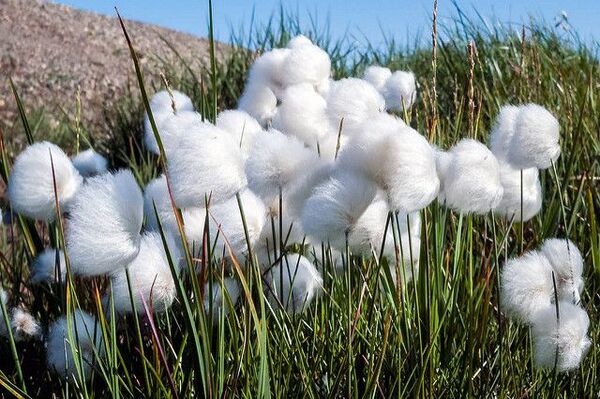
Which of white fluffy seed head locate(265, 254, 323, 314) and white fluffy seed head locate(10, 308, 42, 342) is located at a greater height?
white fluffy seed head locate(265, 254, 323, 314)

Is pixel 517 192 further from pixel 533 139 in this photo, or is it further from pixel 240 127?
pixel 240 127

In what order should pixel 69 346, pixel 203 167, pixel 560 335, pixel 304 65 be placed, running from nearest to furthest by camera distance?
pixel 203 167 → pixel 560 335 → pixel 69 346 → pixel 304 65

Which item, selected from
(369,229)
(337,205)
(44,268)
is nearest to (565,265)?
(369,229)

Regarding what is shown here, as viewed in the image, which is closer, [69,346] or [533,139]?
[533,139]

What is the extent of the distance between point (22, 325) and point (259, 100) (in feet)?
2.44

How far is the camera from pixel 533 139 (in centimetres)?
145

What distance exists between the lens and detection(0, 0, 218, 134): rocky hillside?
8477mm

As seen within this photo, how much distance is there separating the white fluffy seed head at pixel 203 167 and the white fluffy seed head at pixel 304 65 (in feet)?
2.31

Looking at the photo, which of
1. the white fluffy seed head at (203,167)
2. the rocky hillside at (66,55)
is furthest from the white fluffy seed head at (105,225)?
the rocky hillside at (66,55)

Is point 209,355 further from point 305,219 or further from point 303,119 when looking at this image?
point 303,119

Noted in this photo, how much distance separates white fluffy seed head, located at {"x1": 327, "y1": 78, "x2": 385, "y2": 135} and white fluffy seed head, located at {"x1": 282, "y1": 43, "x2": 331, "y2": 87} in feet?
1.06

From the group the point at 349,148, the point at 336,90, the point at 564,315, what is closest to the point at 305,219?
the point at 349,148

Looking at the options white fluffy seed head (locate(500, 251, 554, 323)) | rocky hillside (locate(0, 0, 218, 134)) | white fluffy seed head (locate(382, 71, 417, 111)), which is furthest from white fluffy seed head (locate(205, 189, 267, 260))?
rocky hillside (locate(0, 0, 218, 134))

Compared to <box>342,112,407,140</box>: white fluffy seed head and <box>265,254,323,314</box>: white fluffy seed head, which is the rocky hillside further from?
<box>342,112,407,140</box>: white fluffy seed head
